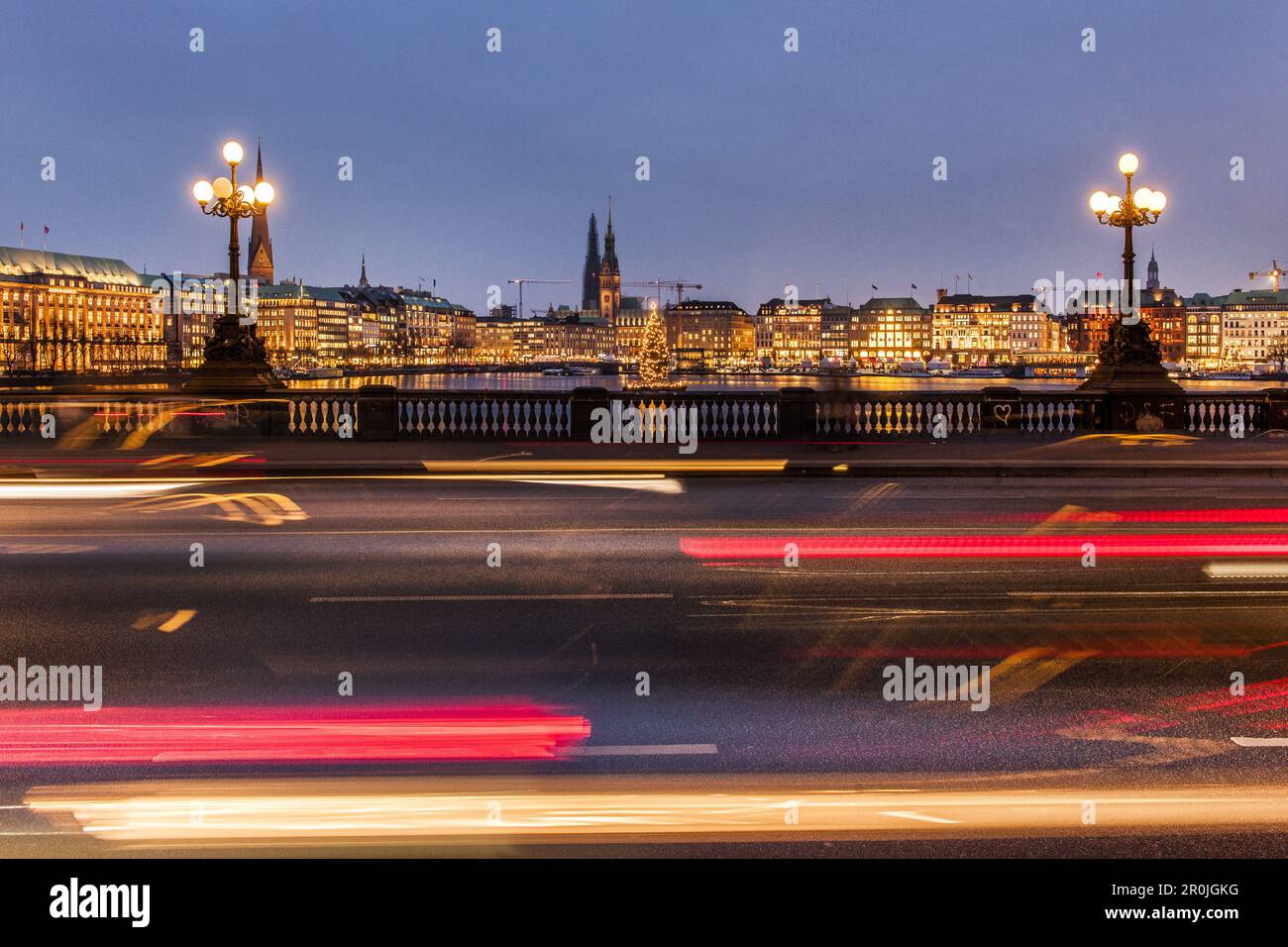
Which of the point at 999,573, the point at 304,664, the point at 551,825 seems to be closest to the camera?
the point at 551,825

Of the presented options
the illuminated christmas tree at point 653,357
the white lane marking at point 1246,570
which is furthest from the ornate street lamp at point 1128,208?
the illuminated christmas tree at point 653,357

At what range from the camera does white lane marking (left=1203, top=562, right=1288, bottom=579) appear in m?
10.4

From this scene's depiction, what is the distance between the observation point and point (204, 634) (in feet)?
26.8

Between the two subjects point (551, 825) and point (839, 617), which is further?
point (839, 617)

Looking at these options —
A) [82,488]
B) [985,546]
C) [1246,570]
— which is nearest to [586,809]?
[985,546]

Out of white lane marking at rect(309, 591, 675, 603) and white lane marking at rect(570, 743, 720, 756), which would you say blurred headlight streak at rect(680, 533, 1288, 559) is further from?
white lane marking at rect(570, 743, 720, 756)

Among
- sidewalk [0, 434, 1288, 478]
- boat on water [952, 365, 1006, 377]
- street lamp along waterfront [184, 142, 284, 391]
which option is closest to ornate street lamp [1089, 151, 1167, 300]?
sidewalk [0, 434, 1288, 478]

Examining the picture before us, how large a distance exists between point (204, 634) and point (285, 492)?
387 inches

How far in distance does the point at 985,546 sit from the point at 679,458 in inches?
410

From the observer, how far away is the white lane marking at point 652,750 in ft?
18.4

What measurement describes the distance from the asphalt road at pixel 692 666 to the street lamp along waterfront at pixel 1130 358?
1289 cm
